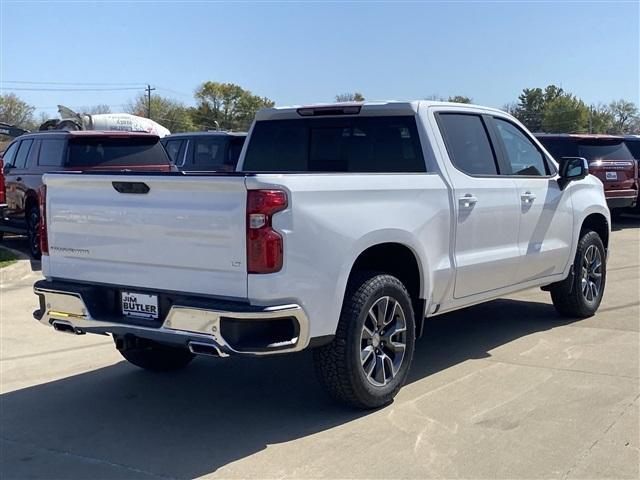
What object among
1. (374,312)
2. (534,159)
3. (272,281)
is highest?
(534,159)

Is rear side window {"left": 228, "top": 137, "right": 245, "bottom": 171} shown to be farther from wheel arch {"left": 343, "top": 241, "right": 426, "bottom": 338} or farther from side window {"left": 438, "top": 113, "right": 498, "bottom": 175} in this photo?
→ wheel arch {"left": 343, "top": 241, "right": 426, "bottom": 338}

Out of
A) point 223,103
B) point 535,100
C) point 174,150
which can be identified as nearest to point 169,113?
point 223,103

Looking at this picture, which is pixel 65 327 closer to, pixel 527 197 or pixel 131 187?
pixel 131 187

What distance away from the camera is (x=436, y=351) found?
21.3 feet

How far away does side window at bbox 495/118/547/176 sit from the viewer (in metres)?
6.54

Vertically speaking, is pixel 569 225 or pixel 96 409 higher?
pixel 569 225

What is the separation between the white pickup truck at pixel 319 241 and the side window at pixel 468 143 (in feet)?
0.05

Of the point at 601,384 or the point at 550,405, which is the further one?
the point at 601,384

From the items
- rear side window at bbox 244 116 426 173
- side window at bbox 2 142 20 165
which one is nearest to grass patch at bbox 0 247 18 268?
side window at bbox 2 142 20 165

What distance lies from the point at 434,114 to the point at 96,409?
132 inches

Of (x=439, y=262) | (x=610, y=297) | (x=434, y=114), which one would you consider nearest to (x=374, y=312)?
(x=439, y=262)

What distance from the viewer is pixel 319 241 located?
4422 mm

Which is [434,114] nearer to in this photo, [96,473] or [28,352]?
[96,473]

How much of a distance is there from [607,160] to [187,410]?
13.0 m
